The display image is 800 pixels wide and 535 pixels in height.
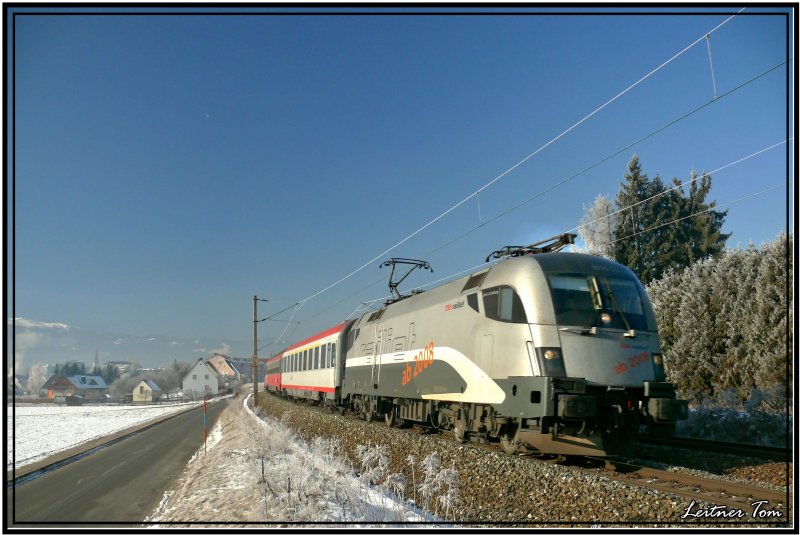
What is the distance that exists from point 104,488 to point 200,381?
101 m

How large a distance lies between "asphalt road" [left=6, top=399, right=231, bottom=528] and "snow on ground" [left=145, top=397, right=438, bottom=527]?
109cm

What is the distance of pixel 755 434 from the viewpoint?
14.8m

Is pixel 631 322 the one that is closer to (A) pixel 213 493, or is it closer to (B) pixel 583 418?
(B) pixel 583 418

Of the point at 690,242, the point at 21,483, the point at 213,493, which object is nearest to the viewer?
the point at 213,493

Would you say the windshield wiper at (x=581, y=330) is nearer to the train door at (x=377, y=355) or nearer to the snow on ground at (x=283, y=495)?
the snow on ground at (x=283, y=495)

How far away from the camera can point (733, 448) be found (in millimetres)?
12234

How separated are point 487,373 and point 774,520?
5870 mm

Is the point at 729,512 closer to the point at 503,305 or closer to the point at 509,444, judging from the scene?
the point at 509,444

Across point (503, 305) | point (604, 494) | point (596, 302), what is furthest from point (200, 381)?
point (604, 494)

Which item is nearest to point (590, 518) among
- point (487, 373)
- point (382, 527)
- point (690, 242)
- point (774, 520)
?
point (774, 520)

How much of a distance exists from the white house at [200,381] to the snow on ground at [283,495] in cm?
9737

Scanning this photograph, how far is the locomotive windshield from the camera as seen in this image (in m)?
11.1

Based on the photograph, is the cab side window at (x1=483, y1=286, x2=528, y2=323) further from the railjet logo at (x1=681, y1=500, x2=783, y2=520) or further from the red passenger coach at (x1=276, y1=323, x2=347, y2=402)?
the red passenger coach at (x1=276, y1=323, x2=347, y2=402)

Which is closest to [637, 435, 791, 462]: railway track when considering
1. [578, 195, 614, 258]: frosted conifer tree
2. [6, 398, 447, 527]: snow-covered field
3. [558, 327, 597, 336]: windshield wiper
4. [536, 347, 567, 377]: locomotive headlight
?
[558, 327, 597, 336]: windshield wiper
